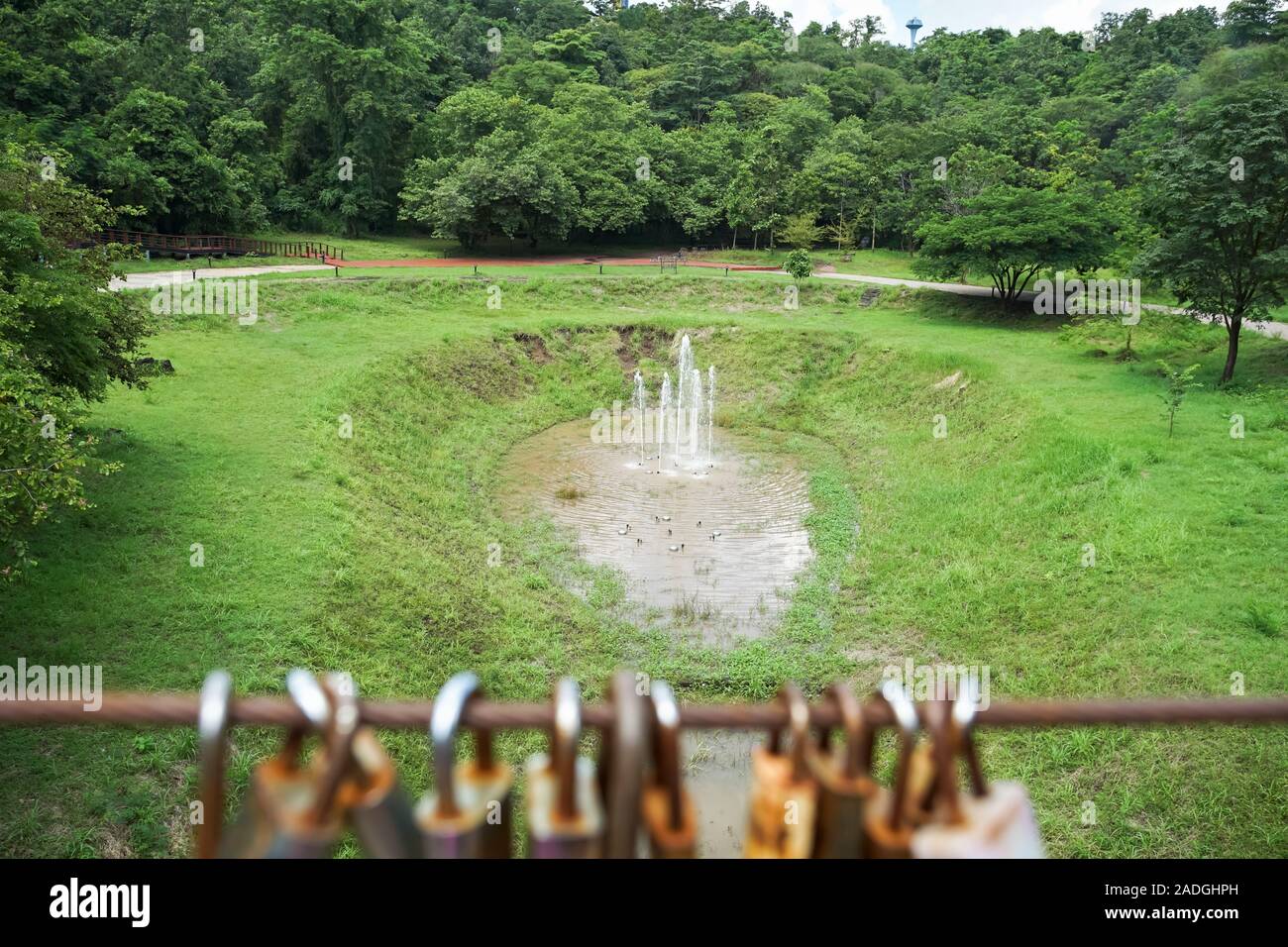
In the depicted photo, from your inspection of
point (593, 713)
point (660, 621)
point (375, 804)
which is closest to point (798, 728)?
point (593, 713)

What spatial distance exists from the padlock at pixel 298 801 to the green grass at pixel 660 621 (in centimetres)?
965

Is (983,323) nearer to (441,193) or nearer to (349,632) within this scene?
(441,193)

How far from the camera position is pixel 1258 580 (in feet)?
43.9

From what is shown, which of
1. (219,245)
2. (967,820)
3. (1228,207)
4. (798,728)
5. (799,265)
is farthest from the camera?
(219,245)

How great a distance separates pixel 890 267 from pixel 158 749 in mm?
42308

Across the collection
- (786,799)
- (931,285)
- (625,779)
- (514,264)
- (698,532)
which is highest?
(514,264)

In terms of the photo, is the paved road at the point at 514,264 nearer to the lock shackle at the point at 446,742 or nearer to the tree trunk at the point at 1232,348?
the tree trunk at the point at 1232,348

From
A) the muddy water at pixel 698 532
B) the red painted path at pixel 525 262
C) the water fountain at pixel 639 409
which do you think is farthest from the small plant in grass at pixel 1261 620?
the red painted path at pixel 525 262

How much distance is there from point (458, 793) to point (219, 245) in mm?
A: 42538

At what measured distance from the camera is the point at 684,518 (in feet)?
63.7

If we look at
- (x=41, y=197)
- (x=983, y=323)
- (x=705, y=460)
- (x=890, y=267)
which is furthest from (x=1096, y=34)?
(x=41, y=197)

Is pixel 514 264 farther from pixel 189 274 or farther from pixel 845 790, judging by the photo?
pixel 845 790

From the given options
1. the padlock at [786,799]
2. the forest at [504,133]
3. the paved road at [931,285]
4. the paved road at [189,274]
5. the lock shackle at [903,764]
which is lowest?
the padlock at [786,799]

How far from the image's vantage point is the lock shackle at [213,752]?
1281 mm
